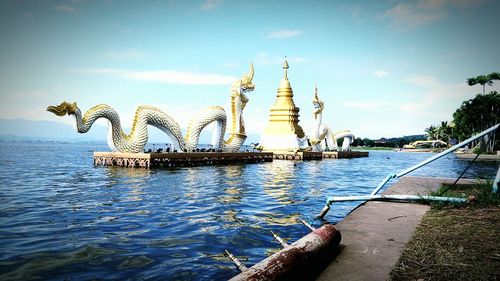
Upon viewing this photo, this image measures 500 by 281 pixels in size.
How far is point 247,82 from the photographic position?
1172 inches

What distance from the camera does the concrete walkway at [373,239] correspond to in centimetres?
390

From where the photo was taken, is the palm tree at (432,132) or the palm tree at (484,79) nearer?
the palm tree at (484,79)

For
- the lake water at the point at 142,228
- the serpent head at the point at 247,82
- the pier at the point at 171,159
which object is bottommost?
the lake water at the point at 142,228

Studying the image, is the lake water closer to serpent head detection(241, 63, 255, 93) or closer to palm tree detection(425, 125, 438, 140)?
serpent head detection(241, 63, 255, 93)

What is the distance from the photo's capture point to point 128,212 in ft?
28.8

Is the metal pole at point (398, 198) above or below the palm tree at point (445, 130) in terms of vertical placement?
below

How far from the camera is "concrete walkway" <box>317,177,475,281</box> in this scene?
390 cm

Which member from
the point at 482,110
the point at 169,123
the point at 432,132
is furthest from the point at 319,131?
the point at 432,132

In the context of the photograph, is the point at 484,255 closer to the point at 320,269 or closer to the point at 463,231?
the point at 463,231

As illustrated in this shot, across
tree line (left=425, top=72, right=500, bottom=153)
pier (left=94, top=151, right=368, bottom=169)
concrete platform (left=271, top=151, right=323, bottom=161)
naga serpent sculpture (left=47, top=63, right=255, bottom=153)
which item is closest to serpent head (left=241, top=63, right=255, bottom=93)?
naga serpent sculpture (left=47, top=63, right=255, bottom=153)

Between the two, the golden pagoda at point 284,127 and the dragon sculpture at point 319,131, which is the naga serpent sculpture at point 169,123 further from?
the dragon sculpture at point 319,131

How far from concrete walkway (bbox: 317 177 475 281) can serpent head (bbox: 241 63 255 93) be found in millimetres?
22371

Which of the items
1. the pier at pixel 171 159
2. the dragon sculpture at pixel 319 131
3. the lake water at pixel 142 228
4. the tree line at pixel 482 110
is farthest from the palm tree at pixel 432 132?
the lake water at pixel 142 228

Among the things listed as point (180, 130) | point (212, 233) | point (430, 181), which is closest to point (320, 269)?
point (212, 233)
